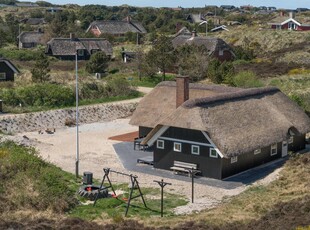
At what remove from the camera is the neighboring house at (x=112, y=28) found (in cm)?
10569

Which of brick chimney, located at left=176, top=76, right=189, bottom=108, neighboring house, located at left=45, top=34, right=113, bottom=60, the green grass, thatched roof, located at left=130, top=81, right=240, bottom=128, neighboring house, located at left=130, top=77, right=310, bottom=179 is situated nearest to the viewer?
the green grass

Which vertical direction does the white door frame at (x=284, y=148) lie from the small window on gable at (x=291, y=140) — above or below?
below

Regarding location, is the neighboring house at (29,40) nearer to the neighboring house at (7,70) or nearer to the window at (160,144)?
the neighboring house at (7,70)

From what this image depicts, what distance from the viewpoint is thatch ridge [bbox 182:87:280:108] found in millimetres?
32156

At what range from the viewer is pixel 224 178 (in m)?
31.3

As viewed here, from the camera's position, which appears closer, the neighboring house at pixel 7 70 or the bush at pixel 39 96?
the bush at pixel 39 96

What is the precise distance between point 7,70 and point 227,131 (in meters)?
28.8

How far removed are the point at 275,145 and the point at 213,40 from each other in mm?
37610

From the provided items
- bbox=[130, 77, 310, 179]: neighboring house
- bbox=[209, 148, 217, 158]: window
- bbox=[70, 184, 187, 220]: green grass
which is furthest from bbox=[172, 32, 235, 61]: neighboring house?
bbox=[70, 184, 187, 220]: green grass

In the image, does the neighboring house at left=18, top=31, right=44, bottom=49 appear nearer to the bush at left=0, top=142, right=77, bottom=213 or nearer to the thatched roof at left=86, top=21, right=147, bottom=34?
the thatched roof at left=86, top=21, right=147, bottom=34

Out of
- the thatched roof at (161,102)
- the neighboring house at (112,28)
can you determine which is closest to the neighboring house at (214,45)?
the thatched roof at (161,102)

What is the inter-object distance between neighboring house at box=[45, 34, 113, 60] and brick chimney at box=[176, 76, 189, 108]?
40.9 metres

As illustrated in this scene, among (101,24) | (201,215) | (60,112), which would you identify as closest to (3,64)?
(60,112)

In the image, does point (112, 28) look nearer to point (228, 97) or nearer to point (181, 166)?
point (228, 97)
